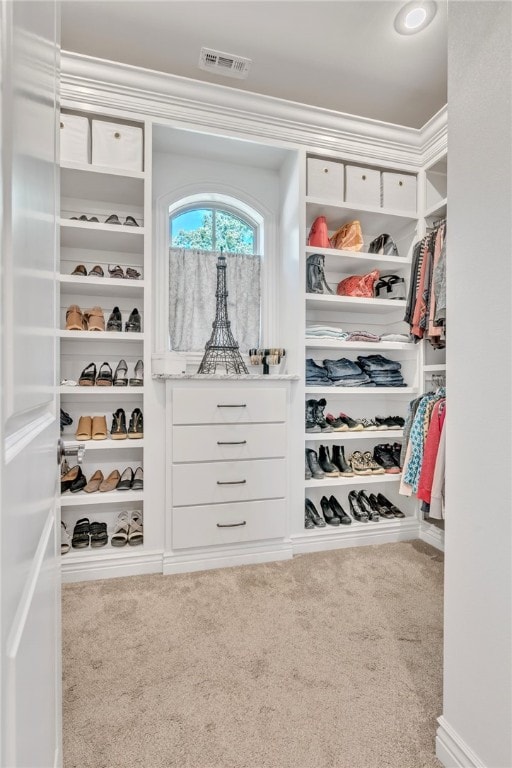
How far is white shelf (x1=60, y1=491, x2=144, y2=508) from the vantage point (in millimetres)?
2176

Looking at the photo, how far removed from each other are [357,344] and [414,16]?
1726mm

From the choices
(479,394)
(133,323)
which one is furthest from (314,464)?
(479,394)

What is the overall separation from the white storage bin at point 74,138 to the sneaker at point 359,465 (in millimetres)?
2504

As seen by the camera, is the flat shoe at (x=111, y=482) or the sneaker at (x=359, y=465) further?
the sneaker at (x=359, y=465)

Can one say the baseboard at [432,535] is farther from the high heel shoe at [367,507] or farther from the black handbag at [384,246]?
the black handbag at [384,246]

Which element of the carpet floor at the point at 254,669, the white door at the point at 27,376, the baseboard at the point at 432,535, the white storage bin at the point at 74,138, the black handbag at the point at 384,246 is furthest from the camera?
the black handbag at the point at 384,246

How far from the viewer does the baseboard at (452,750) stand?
3.24 ft

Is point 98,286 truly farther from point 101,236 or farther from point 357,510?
point 357,510

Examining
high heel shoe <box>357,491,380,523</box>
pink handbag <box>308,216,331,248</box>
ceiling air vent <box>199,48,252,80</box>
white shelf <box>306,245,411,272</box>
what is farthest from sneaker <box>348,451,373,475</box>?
ceiling air vent <box>199,48,252,80</box>

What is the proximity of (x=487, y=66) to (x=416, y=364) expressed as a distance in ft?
6.61

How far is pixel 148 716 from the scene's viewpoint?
1.23 meters

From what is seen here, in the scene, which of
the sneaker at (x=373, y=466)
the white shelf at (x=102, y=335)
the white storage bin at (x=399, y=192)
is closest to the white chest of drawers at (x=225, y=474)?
the white shelf at (x=102, y=335)

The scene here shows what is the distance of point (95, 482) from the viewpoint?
2.36 m

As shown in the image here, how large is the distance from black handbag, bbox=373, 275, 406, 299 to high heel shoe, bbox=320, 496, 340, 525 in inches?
61.7
